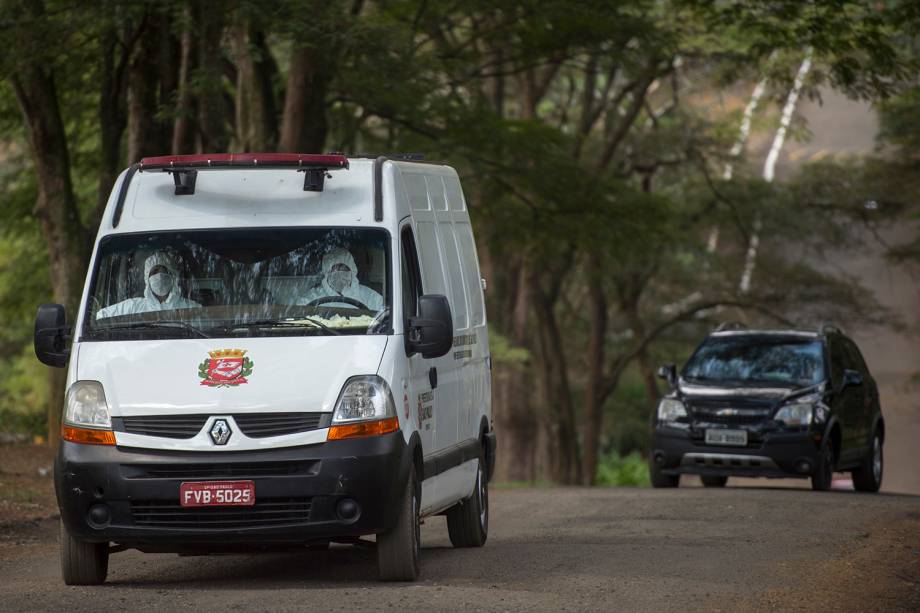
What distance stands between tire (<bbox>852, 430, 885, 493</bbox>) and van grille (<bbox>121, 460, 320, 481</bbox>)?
39.8 ft

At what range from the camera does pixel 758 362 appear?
18.5 meters

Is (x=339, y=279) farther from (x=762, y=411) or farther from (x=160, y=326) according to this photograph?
(x=762, y=411)

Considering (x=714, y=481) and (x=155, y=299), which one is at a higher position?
(x=155, y=299)

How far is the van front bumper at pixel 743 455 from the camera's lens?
1755cm

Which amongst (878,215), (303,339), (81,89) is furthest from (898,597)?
(878,215)

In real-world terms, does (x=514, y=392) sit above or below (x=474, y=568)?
below

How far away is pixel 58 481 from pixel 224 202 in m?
1.93

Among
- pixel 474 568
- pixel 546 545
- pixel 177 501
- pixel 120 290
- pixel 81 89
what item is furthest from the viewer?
pixel 81 89

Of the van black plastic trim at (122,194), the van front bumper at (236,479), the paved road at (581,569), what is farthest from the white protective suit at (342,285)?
the paved road at (581,569)

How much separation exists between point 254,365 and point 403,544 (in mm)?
1344

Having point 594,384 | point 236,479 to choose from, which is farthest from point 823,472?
point 594,384

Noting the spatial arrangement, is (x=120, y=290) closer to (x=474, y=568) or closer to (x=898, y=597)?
(x=474, y=568)

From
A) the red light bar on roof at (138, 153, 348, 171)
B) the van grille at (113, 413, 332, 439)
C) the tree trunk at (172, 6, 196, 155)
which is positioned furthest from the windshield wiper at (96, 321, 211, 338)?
the tree trunk at (172, 6, 196, 155)

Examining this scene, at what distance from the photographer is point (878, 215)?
34031 mm
